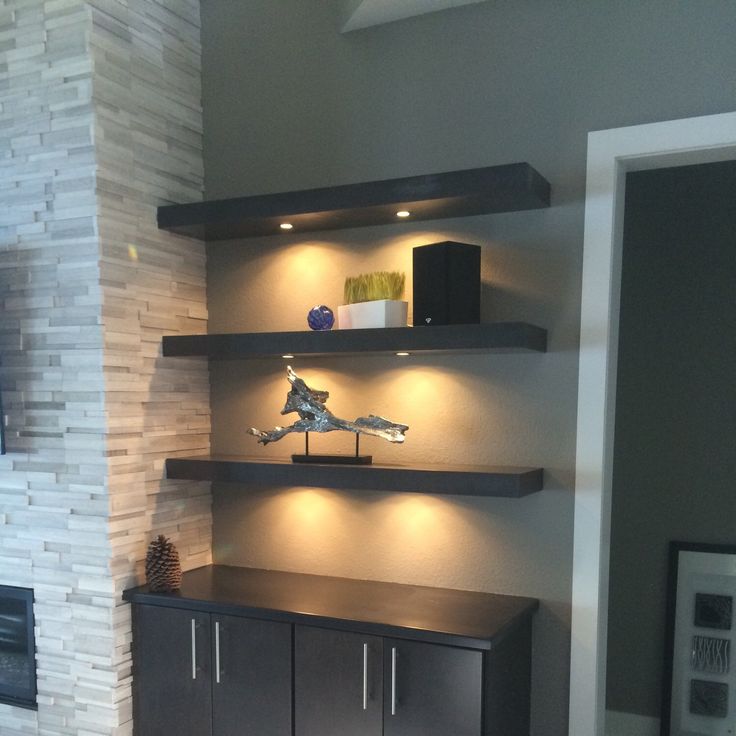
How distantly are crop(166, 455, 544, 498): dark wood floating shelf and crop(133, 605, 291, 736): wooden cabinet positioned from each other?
1.50 ft

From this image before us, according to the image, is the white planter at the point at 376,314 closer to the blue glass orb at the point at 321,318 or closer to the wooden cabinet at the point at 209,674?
the blue glass orb at the point at 321,318

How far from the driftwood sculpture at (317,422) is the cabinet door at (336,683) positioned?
2.06ft

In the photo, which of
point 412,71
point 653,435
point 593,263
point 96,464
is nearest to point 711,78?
point 593,263

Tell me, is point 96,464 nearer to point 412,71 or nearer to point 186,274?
point 186,274

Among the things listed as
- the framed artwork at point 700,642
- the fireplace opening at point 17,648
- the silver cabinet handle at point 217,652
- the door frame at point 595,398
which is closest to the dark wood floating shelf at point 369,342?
the door frame at point 595,398

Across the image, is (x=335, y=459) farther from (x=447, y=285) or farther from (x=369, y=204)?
(x=369, y=204)

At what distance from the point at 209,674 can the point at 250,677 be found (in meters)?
0.16

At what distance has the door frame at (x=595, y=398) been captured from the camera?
7.45 ft

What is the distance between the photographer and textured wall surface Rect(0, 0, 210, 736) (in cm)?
248

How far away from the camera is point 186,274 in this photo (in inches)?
112

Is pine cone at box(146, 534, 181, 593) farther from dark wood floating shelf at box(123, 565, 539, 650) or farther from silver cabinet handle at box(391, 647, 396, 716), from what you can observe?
silver cabinet handle at box(391, 647, 396, 716)

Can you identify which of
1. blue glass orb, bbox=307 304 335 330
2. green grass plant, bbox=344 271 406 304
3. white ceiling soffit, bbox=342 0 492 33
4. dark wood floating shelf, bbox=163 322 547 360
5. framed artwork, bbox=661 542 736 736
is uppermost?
white ceiling soffit, bbox=342 0 492 33

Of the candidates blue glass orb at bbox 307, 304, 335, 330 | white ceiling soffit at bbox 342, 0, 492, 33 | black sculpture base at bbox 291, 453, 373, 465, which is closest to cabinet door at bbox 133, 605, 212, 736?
black sculpture base at bbox 291, 453, 373, 465

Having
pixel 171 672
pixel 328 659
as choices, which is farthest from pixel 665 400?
pixel 171 672
